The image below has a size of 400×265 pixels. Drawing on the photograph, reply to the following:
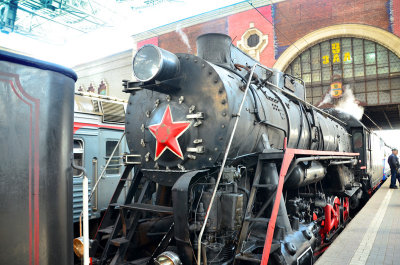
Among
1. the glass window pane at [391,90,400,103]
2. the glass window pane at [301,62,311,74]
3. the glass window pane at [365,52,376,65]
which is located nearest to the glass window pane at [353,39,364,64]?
the glass window pane at [365,52,376,65]

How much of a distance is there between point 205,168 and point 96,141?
12.6 feet

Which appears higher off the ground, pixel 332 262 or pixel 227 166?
pixel 227 166

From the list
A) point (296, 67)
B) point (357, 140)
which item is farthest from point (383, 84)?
point (357, 140)

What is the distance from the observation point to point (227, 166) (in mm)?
3387

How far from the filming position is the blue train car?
609 centimetres

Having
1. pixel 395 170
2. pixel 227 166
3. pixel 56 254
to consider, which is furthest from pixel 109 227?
pixel 395 170

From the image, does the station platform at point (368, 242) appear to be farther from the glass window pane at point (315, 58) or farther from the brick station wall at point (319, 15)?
the brick station wall at point (319, 15)

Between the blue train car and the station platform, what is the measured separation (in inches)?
153

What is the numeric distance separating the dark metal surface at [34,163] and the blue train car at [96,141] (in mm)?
4321

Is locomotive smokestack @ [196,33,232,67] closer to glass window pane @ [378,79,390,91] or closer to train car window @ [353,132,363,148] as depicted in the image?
train car window @ [353,132,363,148]

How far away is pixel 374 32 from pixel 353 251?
13183 mm

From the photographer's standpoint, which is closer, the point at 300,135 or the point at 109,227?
the point at 109,227

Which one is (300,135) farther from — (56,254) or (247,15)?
(247,15)

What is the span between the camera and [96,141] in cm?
646
